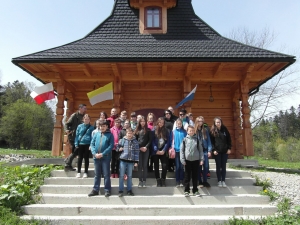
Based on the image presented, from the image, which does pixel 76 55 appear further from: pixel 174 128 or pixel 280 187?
pixel 280 187

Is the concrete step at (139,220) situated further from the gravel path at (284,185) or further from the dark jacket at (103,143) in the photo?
the dark jacket at (103,143)

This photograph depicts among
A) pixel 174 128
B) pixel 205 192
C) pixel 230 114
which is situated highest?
pixel 230 114

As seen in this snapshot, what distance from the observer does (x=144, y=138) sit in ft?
18.4

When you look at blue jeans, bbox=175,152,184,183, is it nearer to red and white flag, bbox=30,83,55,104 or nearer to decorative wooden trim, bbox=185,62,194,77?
decorative wooden trim, bbox=185,62,194,77

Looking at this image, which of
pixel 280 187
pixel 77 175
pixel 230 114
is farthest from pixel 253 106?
pixel 77 175

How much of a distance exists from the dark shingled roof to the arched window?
0.49 m

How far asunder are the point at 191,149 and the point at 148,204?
1459 mm

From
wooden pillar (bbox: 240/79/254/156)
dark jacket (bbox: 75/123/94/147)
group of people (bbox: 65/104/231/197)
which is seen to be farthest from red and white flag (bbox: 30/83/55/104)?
wooden pillar (bbox: 240/79/254/156)

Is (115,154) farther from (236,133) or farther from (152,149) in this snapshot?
(236,133)

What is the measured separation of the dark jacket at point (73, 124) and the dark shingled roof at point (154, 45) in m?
2.59

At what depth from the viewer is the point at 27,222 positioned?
4.40 m

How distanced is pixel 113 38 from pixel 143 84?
2.32 meters

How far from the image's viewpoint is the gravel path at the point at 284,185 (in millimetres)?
5093

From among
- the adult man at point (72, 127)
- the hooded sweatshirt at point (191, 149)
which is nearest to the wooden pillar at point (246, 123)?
the hooded sweatshirt at point (191, 149)
